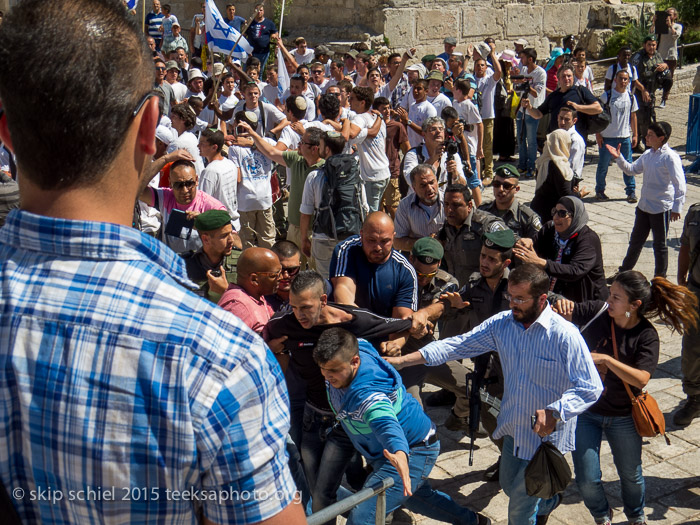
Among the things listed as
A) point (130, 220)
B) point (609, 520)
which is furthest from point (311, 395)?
point (130, 220)

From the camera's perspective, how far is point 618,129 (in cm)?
1238

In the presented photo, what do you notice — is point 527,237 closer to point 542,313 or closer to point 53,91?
point 542,313

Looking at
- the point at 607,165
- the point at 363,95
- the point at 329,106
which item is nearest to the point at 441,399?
the point at 329,106

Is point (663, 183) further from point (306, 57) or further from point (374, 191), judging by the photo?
point (306, 57)

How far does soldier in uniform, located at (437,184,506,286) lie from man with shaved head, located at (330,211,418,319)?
1130mm

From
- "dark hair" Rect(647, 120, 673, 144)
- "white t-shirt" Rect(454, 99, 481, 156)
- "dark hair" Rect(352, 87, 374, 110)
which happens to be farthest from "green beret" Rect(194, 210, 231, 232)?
"white t-shirt" Rect(454, 99, 481, 156)

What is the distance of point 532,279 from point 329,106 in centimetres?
547

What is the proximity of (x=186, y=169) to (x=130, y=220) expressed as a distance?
511cm

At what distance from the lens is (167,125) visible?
892cm

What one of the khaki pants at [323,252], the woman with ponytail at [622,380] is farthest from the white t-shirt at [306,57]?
the woman with ponytail at [622,380]

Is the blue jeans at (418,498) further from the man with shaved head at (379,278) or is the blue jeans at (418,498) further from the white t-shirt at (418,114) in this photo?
the white t-shirt at (418,114)

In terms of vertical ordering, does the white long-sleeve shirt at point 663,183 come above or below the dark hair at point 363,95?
below

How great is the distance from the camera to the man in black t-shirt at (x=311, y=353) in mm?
4656

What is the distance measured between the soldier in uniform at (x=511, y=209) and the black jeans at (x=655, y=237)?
280cm
